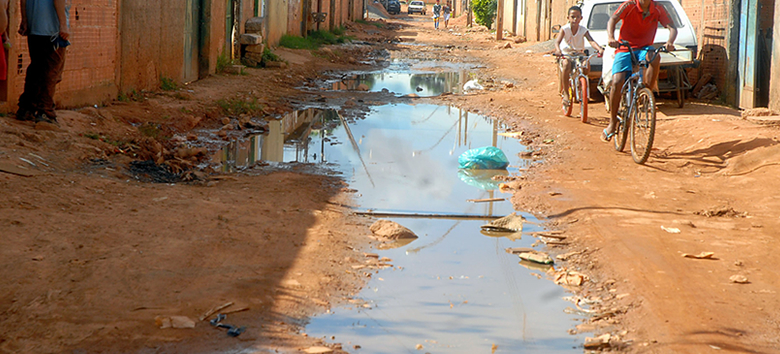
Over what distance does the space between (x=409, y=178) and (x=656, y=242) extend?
2.58 m

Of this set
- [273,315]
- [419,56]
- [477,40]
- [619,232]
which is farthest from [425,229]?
[477,40]

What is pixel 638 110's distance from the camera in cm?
718

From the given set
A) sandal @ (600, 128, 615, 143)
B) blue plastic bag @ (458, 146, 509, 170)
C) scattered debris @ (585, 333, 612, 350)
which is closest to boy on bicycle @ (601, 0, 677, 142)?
sandal @ (600, 128, 615, 143)

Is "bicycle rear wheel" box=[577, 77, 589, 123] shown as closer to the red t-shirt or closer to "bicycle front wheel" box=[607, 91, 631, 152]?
"bicycle front wheel" box=[607, 91, 631, 152]

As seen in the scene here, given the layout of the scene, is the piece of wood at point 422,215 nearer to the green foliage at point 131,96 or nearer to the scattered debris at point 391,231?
the scattered debris at point 391,231

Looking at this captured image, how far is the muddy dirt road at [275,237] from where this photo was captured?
3.22 metres

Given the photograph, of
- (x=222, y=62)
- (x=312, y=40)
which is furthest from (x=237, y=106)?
(x=312, y=40)

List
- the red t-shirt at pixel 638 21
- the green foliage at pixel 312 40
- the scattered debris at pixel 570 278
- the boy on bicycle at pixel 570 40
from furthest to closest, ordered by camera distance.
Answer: the green foliage at pixel 312 40, the boy on bicycle at pixel 570 40, the red t-shirt at pixel 638 21, the scattered debris at pixel 570 278

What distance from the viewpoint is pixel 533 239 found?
4812mm

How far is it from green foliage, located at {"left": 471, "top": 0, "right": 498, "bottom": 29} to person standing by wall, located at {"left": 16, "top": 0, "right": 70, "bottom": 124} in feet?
112

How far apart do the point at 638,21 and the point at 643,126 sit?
42.1 inches

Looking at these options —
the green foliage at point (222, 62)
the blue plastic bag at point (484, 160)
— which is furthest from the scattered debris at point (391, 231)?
the green foliage at point (222, 62)

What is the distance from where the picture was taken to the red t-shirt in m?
7.11

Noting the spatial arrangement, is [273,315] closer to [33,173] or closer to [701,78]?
[33,173]
